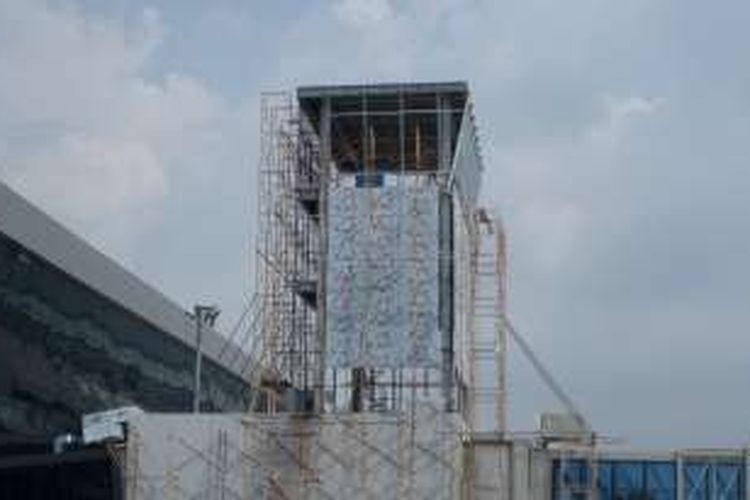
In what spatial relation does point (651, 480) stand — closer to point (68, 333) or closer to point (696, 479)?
point (696, 479)

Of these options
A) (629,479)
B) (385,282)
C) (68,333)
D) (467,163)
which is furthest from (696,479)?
(68,333)

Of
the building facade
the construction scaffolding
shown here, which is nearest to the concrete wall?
the construction scaffolding

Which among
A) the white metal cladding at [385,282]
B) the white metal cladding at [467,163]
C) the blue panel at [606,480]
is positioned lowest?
the blue panel at [606,480]

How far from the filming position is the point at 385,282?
53.0 meters

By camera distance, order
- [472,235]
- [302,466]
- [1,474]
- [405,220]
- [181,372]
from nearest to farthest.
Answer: [302,466], [405,220], [472,235], [1,474], [181,372]

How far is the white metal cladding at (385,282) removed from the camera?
5284cm

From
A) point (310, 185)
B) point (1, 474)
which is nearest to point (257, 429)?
point (310, 185)

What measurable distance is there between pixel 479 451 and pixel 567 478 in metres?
2.53

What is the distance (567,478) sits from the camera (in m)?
49.2

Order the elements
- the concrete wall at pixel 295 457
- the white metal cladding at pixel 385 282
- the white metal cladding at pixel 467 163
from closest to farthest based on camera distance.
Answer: the concrete wall at pixel 295 457
the white metal cladding at pixel 385 282
the white metal cladding at pixel 467 163

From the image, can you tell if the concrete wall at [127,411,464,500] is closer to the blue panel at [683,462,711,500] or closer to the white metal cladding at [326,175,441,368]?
the white metal cladding at [326,175,441,368]

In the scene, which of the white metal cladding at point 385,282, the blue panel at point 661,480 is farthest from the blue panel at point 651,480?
the white metal cladding at point 385,282

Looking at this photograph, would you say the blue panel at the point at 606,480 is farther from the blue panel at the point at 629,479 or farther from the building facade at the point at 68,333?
the building facade at the point at 68,333

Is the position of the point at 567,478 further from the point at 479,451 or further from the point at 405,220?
the point at 405,220
